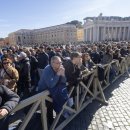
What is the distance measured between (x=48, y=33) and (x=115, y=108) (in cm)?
11667

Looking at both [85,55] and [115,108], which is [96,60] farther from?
[115,108]

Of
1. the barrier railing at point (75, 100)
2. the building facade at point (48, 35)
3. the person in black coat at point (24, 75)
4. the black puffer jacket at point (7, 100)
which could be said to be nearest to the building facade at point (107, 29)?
the building facade at point (48, 35)

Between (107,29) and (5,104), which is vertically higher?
(5,104)

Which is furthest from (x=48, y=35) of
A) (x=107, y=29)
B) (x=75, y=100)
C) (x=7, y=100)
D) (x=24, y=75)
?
(x=7, y=100)

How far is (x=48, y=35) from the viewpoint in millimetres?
120125

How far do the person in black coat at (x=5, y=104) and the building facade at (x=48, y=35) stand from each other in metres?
96.3

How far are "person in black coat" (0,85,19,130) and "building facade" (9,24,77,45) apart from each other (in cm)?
9629

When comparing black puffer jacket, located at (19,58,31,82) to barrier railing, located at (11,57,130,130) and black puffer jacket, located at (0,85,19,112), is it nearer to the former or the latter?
barrier railing, located at (11,57,130,130)

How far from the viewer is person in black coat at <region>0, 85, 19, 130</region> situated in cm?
229

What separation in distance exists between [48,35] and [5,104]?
394 ft

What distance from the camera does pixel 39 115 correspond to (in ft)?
11.7

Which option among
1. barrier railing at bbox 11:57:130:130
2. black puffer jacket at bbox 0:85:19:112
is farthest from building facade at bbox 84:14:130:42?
black puffer jacket at bbox 0:85:19:112

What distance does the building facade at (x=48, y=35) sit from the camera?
104 meters

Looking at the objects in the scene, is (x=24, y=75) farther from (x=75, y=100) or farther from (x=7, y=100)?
A: (x=7, y=100)
